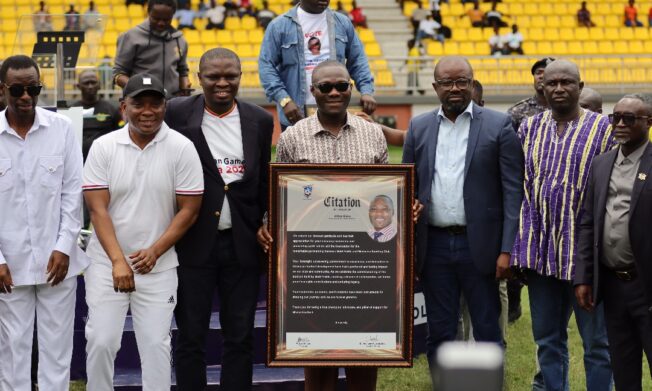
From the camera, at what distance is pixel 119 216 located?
Result: 596cm

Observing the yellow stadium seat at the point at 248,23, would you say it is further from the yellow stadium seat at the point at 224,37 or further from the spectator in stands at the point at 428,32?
the spectator in stands at the point at 428,32

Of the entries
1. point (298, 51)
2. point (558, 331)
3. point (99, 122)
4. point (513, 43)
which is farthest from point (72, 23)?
point (513, 43)

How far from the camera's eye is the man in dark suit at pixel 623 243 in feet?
18.9

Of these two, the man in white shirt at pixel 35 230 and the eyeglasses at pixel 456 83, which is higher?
the eyeglasses at pixel 456 83

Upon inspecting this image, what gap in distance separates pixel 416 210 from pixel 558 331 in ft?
3.61

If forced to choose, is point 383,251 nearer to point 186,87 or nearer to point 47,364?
point 47,364

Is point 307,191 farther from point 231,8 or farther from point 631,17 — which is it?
point 631,17

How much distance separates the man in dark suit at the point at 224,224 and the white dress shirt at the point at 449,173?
0.97 meters

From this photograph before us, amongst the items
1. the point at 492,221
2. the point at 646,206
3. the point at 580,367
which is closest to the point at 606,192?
the point at 646,206

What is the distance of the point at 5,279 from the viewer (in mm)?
5992

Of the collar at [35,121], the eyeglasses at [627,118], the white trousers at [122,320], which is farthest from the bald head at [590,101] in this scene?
the collar at [35,121]

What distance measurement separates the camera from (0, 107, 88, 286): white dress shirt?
6.06m

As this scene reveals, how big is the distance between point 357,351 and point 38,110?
2235 millimetres

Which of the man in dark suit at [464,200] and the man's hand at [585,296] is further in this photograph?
the man in dark suit at [464,200]
